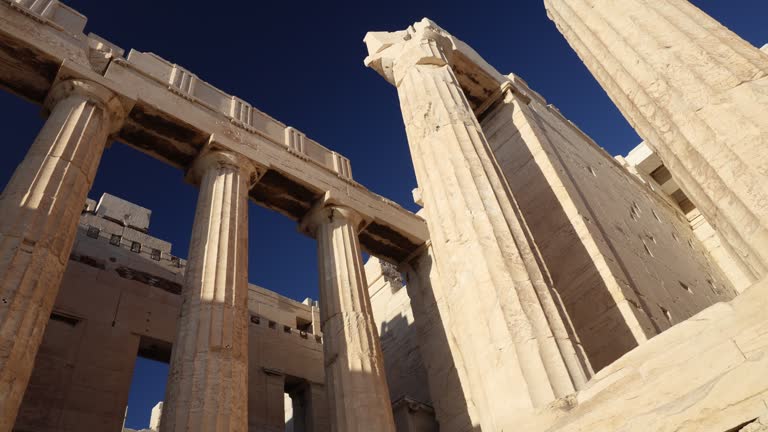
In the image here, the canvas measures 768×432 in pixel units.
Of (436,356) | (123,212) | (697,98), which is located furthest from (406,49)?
(123,212)

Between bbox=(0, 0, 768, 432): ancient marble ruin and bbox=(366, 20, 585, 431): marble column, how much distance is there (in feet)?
0.10

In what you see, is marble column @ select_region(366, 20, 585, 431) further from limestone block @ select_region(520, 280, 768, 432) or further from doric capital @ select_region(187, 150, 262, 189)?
doric capital @ select_region(187, 150, 262, 189)

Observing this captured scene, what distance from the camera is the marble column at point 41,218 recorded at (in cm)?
659

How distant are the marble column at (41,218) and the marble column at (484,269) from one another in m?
5.24

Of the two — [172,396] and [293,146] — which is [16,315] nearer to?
[172,396]

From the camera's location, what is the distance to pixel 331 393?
10.6 meters

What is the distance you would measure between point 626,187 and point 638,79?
1194cm

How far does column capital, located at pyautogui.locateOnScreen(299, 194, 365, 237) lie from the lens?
14.4 m

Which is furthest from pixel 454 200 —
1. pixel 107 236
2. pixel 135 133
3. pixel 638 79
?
pixel 107 236

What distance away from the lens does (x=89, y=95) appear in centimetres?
1102

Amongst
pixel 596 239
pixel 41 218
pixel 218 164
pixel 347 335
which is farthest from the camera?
pixel 218 164

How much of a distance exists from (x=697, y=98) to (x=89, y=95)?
1068 cm

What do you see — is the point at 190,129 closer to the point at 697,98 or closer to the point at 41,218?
the point at 41,218

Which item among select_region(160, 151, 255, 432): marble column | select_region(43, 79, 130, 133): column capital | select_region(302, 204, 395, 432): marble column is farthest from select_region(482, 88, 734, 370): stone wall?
select_region(43, 79, 130, 133): column capital
